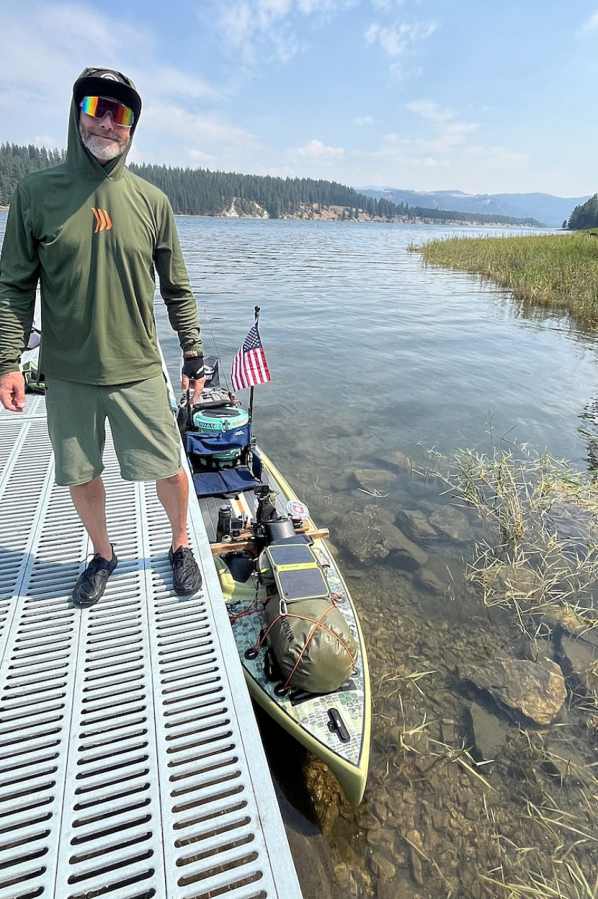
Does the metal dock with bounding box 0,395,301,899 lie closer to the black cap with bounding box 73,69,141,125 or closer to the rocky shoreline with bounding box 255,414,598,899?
the rocky shoreline with bounding box 255,414,598,899

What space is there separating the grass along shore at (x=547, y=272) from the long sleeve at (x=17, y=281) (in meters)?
20.1

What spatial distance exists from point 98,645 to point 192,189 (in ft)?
513

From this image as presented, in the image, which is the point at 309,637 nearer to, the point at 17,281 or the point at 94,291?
the point at 94,291

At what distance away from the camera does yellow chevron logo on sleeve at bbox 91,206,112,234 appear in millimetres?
2580

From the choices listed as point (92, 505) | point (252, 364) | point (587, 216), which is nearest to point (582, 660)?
point (92, 505)

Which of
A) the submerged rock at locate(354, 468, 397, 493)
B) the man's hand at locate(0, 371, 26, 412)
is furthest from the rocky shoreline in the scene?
the man's hand at locate(0, 371, 26, 412)

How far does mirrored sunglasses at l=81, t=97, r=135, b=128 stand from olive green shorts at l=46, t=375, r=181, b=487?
1.43 meters

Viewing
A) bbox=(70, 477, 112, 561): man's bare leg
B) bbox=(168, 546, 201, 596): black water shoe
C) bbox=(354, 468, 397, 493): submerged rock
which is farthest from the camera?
bbox=(354, 468, 397, 493): submerged rock

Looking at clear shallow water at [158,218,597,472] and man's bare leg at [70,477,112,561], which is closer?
man's bare leg at [70,477,112,561]

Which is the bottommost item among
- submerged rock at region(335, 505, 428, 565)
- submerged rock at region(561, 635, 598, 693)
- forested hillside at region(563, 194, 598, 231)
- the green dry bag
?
submerged rock at region(561, 635, 598, 693)

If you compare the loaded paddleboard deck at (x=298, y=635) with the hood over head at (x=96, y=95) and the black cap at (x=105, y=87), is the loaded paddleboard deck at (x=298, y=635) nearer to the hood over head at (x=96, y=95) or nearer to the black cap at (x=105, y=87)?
the hood over head at (x=96, y=95)

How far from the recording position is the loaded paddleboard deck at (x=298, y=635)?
332cm

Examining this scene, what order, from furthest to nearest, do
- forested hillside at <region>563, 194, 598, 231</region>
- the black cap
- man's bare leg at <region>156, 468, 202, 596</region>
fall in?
forested hillside at <region>563, 194, 598, 231</region>
man's bare leg at <region>156, 468, 202, 596</region>
the black cap

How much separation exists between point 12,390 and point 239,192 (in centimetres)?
17041
